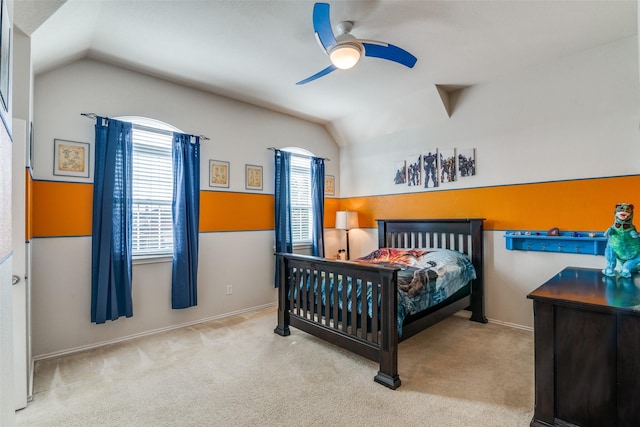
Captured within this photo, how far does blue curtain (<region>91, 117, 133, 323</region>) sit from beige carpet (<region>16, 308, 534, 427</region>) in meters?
0.44

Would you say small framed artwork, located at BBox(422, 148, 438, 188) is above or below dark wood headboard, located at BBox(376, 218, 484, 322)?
above

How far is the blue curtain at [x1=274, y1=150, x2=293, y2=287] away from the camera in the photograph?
169 inches

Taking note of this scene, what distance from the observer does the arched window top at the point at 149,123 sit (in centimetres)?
327

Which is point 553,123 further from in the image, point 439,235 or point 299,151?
point 299,151

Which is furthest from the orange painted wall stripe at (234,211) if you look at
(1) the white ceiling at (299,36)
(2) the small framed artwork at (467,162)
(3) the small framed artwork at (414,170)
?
(2) the small framed artwork at (467,162)

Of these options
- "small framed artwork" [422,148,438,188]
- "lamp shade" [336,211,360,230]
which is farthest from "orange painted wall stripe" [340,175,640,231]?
"lamp shade" [336,211,360,230]

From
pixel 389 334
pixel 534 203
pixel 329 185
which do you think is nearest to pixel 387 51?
pixel 389 334

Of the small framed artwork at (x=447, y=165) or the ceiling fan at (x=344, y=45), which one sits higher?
the ceiling fan at (x=344, y=45)

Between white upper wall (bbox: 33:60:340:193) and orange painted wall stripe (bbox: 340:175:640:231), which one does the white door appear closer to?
white upper wall (bbox: 33:60:340:193)

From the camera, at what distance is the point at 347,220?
4.79m

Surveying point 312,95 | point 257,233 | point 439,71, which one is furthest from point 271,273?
point 439,71

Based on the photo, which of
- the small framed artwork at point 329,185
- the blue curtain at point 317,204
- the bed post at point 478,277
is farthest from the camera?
the small framed artwork at point 329,185

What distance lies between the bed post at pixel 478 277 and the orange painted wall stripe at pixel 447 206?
16cm

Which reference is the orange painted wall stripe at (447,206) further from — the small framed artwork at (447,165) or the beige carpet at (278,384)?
the beige carpet at (278,384)
